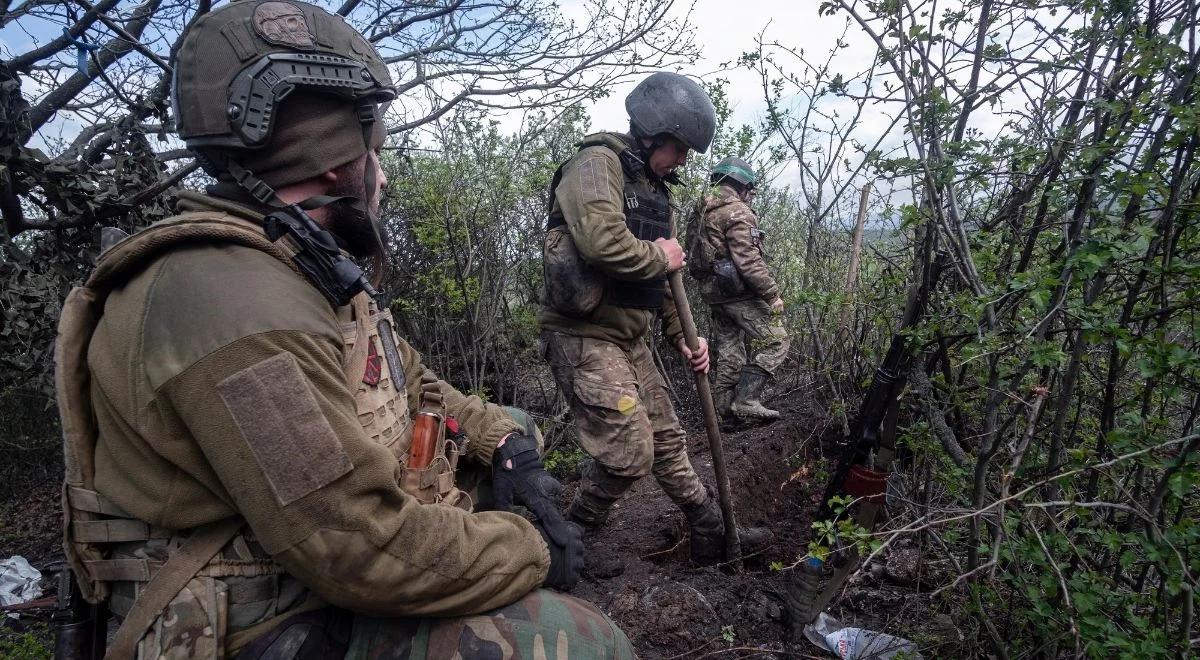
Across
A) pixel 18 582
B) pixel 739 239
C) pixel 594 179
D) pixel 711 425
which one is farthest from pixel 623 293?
pixel 18 582

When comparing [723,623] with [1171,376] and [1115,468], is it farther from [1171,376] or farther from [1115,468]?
[1171,376]

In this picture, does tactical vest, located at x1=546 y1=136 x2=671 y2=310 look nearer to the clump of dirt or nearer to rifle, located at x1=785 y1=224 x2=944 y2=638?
rifle, located at x1=785 y1=224 x2=944 y2=638

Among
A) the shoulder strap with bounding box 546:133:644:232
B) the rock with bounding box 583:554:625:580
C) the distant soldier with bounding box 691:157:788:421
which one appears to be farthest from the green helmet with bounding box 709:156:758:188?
the rock with bounding box 583:554:625:580

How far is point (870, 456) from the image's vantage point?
290cm

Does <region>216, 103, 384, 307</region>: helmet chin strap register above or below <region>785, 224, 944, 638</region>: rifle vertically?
above

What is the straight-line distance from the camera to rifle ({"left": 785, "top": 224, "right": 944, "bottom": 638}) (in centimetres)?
249

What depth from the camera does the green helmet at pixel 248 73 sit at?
142 centimetres

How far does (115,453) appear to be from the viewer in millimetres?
1297

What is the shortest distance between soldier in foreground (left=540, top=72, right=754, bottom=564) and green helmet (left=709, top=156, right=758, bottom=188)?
8.37 feet

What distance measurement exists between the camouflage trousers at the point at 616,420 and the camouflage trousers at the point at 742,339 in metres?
2.42

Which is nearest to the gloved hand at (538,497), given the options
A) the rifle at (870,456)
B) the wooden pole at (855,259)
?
the rifle at (870,456)

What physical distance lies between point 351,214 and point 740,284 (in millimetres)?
4847

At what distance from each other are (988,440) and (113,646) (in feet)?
7.04

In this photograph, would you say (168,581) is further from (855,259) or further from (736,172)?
(736,172)
